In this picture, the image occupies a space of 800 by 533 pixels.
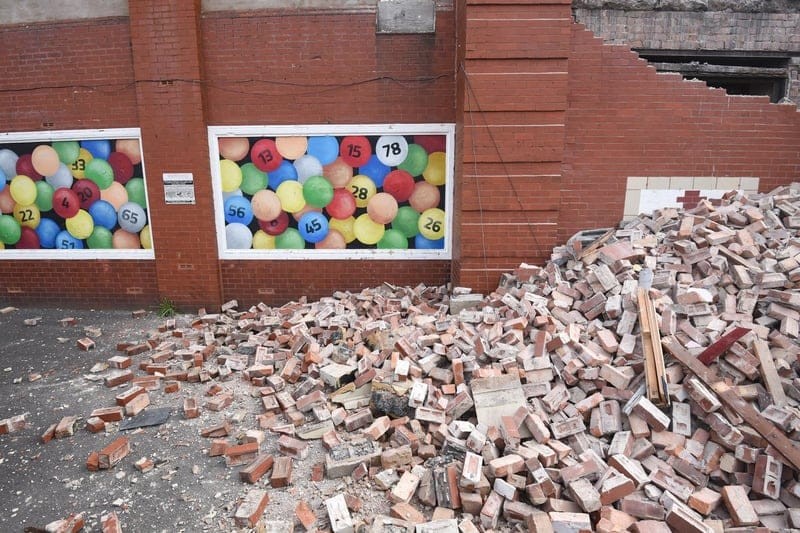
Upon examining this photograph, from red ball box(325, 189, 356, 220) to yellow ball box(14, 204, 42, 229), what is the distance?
4.62 metres

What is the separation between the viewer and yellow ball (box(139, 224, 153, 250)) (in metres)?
7.30

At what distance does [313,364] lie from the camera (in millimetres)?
5152

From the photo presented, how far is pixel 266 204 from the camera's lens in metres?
7.08

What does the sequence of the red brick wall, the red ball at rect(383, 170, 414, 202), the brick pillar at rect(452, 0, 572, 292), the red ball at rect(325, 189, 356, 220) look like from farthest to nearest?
the red ball at rect(325, 189, 356, 220), the red ball at rect(383, 170, 414, 202), the red brick wall, the brick pillar at rect(452, 0, 572, 292)

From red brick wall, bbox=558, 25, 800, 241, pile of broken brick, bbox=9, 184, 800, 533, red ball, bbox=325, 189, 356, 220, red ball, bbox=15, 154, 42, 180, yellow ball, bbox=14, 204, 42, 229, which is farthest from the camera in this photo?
yellow ball, bbox=14, 204, 42, 229

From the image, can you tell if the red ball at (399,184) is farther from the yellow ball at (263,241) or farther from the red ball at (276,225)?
the yellow ball at (263,241)

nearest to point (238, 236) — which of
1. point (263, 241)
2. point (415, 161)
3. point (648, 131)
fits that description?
point (263, 241)

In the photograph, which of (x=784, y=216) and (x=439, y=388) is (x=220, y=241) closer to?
(x=439, y=388)

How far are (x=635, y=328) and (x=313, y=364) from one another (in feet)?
10.7

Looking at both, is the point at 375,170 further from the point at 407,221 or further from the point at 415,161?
the point at 407,221

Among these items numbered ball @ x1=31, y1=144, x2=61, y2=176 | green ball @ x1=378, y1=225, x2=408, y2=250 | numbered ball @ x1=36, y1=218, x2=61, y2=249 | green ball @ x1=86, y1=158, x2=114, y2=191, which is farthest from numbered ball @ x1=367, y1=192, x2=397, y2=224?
numbered ball @ x1=36, y1=218, x2=61, y2=249

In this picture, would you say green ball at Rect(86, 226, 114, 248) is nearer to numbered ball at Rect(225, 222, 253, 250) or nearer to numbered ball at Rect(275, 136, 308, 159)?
numbered ball at Rect(225, 222, 253, 250)

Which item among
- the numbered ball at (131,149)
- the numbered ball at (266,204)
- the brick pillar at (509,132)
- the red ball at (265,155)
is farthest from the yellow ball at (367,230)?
the numbered ball at (131,149)

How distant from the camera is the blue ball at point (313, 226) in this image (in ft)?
23.2
